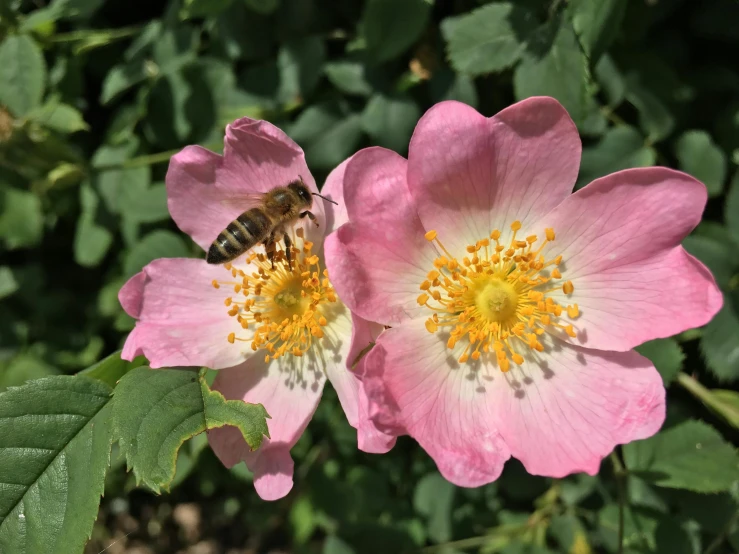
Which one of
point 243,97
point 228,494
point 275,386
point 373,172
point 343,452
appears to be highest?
point 373,172

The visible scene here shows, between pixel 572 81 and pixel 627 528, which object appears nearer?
pixel 572 81

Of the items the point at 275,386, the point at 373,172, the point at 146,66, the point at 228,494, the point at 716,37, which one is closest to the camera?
the point at 373,172

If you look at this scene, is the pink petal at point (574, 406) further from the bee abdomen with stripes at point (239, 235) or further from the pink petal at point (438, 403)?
the bee abdomen with stripes at point (239, 235)

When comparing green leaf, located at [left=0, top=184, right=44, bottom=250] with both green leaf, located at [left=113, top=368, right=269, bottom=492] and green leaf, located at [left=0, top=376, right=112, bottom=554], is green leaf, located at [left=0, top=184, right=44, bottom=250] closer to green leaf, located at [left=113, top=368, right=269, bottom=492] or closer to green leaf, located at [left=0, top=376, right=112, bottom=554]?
green leaf, located at [left=0, top=376, right=112, bottom=554]

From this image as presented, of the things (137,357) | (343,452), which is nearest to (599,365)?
(137,357)

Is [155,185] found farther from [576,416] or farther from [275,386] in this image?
[576,416]

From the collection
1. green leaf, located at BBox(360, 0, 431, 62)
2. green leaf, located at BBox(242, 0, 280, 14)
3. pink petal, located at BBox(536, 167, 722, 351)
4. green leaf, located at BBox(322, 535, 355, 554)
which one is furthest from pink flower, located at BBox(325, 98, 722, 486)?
green leaf, located at BBox(322, 535, 355, 554)
